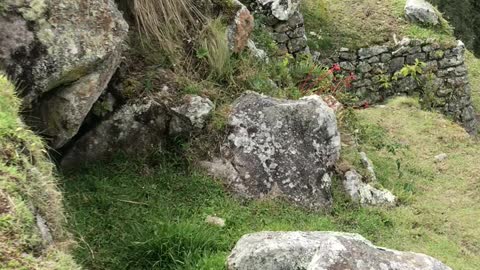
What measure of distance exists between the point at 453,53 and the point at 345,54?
6.83 feet

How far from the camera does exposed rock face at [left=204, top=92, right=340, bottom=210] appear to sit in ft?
19.3

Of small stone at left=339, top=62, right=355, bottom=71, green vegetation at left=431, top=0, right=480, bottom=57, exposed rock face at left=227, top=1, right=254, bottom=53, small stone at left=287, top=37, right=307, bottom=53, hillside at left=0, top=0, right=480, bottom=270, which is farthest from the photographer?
green vegetation at left=431, top=0, right=480, bottom=57

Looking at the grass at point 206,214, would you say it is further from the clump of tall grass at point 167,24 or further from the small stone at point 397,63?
the small stone at point 397,63

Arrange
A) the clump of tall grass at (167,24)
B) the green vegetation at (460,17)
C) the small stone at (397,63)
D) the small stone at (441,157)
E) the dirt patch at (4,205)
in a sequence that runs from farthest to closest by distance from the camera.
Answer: the green vegetation at (460,17) → the small stone at (397,63) → the small stone at (441,157) → the clump of tall grass at (167,24) → the dirt patch at (4,205)

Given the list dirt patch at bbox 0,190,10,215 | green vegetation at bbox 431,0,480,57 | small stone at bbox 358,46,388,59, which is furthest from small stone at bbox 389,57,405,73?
dirt patch at bbox 0,190,10,215

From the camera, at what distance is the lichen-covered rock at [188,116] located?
5914 millimetres

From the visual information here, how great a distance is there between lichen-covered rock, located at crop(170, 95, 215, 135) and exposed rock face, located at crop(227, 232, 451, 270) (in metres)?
1.80

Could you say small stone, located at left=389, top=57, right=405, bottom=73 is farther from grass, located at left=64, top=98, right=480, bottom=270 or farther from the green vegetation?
the green vegetation

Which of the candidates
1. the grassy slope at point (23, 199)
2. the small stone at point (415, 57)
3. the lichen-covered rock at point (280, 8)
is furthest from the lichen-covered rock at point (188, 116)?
the small stone at point (415, 57)

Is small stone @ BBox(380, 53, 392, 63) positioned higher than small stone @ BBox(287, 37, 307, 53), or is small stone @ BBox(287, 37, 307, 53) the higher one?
small stone @ BBox(287, 37, 307, 53)

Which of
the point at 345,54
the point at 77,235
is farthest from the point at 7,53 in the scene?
the point at 345,54

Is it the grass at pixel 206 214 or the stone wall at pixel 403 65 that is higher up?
the grass at pixel 206 214

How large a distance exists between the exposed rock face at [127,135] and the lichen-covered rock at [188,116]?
0.08 meters

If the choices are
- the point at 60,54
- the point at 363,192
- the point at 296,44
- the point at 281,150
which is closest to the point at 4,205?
the point at 60,54
